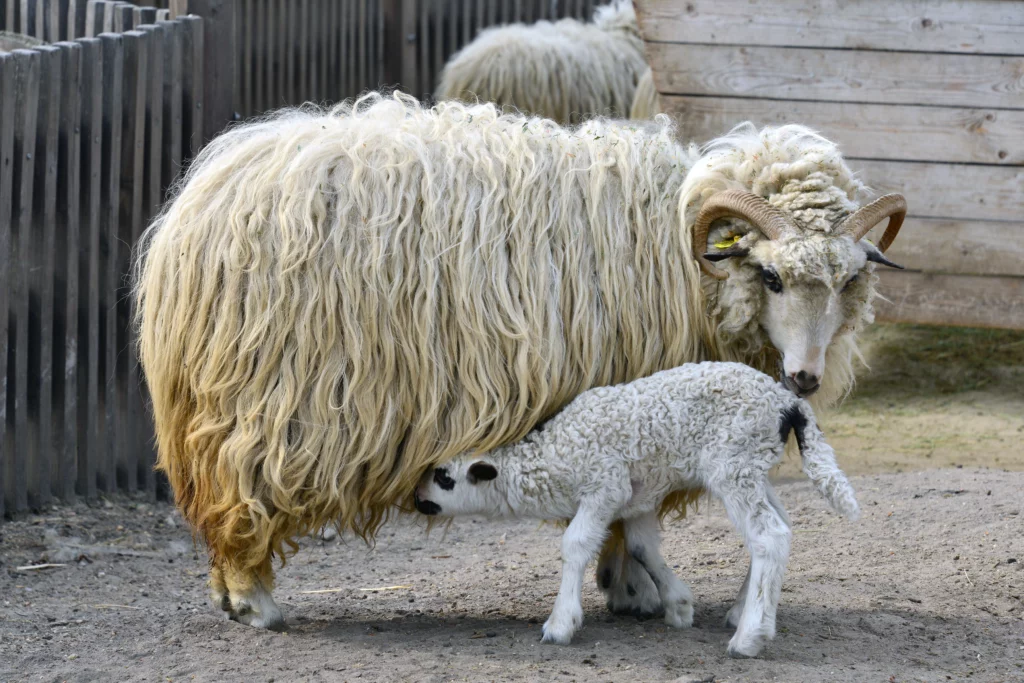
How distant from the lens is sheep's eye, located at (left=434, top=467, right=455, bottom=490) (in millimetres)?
4352

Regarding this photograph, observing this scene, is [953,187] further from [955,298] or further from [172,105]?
[172,105]

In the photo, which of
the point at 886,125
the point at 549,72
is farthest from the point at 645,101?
the point at 886,125

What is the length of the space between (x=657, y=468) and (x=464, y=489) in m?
0.66

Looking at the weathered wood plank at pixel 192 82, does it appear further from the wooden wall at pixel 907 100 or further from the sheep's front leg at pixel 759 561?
the sheep's front leg at pixel 759 561

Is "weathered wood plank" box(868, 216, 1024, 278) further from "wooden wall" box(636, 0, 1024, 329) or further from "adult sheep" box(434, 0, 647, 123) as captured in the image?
"adult sheep" box(434, 0, 647, 123)

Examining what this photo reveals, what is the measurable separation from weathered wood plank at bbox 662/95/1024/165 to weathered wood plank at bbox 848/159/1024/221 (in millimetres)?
51

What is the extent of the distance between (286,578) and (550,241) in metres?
2.08

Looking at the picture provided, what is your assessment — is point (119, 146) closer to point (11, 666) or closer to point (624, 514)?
point (11, 666)

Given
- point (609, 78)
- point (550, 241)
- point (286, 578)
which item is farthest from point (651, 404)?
point (609, 78)

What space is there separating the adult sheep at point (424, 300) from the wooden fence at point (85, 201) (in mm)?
1290

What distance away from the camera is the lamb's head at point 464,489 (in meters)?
4.32

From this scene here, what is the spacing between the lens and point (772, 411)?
13.5ft

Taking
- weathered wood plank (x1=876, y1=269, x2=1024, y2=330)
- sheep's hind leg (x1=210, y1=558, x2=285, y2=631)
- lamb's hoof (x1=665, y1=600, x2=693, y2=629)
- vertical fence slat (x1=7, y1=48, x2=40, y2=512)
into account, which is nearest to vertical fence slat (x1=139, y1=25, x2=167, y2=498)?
vertical fence slat (x1=7, y1=48, x2=40, y2=512)

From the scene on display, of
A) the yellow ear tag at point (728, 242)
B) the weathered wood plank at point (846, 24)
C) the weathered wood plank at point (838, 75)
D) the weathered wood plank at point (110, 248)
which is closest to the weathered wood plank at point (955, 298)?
the weathered wood plank at point (838, 75)
